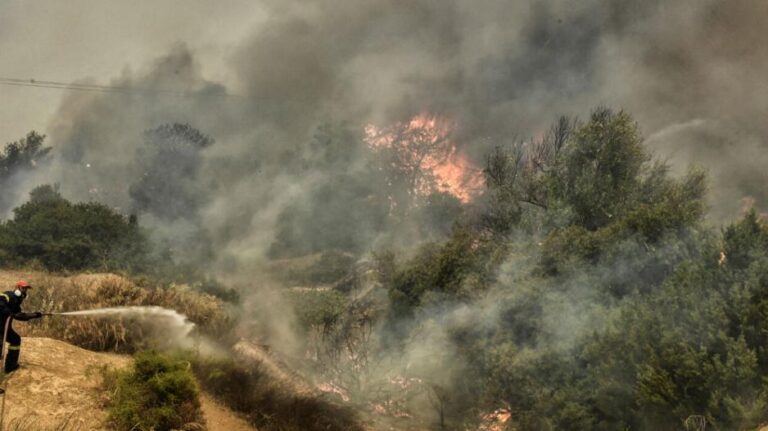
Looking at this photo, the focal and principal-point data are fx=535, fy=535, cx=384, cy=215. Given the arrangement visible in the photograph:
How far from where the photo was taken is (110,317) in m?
17.7

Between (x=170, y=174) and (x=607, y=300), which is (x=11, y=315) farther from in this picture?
(x=170, y=174)

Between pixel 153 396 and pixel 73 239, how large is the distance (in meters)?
21.5

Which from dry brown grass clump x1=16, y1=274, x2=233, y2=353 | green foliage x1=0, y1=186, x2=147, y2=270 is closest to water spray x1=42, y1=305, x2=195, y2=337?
dry brown grass clump x1=16, y1=274, x2=233, y2=353

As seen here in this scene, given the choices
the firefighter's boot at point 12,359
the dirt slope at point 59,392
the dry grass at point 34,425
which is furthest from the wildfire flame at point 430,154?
the dry grass at point 34,425

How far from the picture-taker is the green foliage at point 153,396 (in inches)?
496

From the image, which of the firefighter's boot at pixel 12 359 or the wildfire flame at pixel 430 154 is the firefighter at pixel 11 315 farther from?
the wildfire flame at pixel 430 154

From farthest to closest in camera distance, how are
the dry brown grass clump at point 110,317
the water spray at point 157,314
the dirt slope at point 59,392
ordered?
the water spray at point 157,314, the dry brown grass clump at point 110,317, the dirt slope at point 59,392

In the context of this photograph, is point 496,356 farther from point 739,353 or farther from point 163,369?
point 163,369

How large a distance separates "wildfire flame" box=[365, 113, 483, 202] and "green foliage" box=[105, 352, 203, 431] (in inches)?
2021

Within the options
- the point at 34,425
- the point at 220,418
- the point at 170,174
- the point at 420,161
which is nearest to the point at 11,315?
the point at 34,425

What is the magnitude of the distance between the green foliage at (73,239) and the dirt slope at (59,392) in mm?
15174

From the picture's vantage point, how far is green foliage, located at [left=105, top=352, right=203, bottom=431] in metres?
12.6

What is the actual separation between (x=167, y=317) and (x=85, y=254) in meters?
14.4

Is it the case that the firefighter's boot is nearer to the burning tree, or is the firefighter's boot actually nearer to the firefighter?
the firefighter
